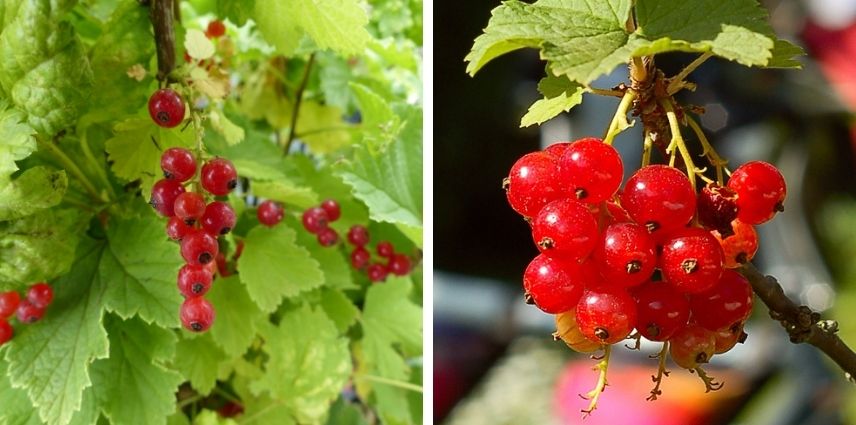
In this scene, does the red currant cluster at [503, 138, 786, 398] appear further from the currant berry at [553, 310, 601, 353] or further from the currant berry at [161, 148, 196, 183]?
the currant berry at [161, 148, 196, 183]

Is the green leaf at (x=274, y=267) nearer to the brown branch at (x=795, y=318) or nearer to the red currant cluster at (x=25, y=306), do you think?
the red currant cluster at (x=25, y=306)

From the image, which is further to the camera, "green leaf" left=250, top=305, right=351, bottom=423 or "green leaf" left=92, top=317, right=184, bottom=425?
"green leaf" left=250, top=305, right=351, bottom=423

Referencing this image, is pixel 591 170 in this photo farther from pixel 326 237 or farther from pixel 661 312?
pixel 326 237

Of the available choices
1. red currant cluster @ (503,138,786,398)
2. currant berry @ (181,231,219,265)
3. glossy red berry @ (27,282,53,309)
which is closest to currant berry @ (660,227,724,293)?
red currant cluster @ (503,138,786,398)

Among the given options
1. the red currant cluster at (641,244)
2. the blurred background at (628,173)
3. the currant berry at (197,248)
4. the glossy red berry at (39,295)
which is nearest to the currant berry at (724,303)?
the red currant cluster at (641,244)

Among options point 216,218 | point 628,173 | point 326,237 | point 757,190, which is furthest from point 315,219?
point 757,190

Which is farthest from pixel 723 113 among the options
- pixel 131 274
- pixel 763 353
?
pixel 131 274
